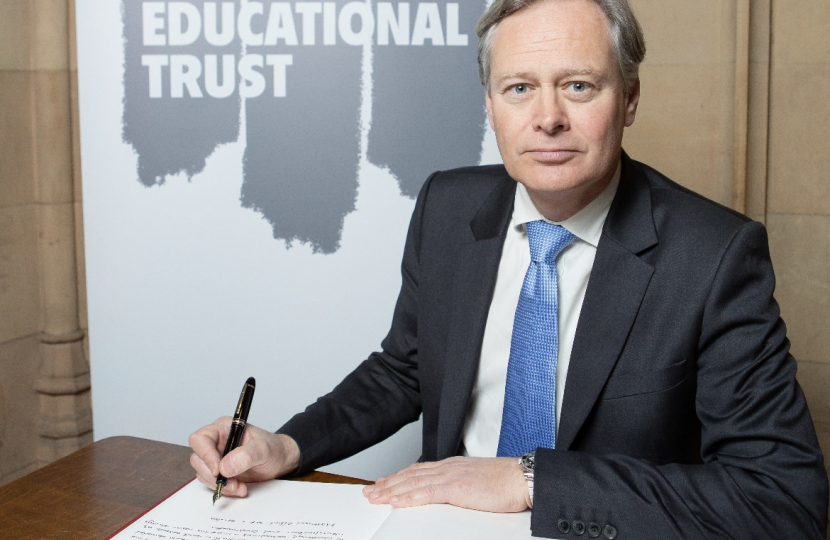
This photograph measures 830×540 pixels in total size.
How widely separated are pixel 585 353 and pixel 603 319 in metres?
0.08

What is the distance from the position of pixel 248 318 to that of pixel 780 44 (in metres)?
2.13

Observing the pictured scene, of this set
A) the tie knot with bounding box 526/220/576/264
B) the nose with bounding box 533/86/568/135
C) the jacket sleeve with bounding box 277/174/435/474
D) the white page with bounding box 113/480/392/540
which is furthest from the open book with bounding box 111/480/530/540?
the nose with bounding box 533/86/568/135

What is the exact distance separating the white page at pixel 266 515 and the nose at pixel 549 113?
0.78 metres

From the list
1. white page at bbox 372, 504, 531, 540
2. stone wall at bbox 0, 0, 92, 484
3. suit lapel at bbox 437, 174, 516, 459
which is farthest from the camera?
stone wall at bbox 0, 0, 92, 484

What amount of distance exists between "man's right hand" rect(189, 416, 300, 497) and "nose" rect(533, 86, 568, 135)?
795 mm

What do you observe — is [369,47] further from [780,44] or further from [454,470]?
[454,470]

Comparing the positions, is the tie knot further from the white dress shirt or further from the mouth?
the mouth

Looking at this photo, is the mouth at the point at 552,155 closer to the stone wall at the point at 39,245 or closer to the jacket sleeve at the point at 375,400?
the jacket sleeve at the point at 375,400

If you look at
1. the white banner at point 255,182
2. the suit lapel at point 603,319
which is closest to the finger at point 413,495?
the suit lapel at point 603,319

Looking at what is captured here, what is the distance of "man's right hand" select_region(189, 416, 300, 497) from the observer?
1587 mm

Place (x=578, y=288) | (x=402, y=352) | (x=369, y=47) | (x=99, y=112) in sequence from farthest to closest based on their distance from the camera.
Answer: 1. (x=99, y=112)
2. (x=369, y=47)
3. (x=402, y=352)
4. (x=578, y=288)

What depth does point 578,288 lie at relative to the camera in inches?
75.2

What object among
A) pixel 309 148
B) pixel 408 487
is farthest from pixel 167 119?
pixel 408 487

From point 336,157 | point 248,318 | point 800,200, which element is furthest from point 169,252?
point 800,200
